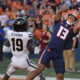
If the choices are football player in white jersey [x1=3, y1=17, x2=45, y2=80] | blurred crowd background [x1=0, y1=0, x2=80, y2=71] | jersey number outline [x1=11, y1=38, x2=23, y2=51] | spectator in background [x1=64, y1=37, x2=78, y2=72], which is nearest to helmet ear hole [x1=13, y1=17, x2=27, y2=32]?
football player in white jersey [x1=3, y1=17, x2=45, y2=80]

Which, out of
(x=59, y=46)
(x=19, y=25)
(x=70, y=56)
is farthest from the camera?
(x=70, y=56)

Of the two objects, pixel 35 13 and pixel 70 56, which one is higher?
pixel 35 13

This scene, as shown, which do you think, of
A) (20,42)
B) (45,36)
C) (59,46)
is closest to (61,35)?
(59,46)

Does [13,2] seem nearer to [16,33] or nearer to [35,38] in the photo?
[35,38]

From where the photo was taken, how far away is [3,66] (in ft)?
37.9

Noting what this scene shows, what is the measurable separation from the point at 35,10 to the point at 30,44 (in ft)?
30.7

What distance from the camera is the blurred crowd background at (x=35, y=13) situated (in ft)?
43.8

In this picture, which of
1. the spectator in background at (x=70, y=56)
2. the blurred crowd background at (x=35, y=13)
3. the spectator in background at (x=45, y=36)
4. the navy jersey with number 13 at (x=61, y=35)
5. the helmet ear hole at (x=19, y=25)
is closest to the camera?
the helmet ear hole at (x=19, y=25)

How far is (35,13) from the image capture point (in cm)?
1586

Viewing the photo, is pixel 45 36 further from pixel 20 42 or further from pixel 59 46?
pixel 20 42

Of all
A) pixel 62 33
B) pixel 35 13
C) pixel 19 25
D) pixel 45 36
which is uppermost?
pixel 19 25

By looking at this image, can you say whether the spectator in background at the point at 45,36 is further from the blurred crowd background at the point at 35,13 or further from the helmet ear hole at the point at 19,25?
the helmet ear hole at the point at 19,25

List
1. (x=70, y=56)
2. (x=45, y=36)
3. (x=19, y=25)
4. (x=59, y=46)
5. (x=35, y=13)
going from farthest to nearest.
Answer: (x=35, y=13), (x=45, y=36), (x=70, y=56), (x=59, y=46), (x=19, y=25)

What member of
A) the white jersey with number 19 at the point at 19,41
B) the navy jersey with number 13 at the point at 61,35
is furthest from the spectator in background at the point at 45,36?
the white jersey with number 19 at the point at 19,41
